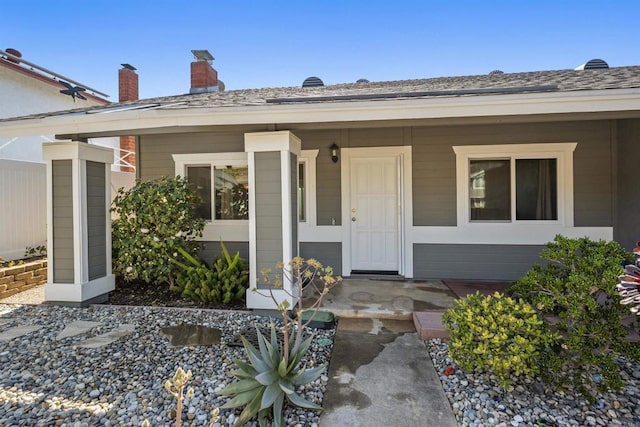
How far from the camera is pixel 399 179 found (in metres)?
5.52

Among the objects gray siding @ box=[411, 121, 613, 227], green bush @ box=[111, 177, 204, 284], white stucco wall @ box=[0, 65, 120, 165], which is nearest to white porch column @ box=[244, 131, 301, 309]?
green bush @ box=[111, 177, 204, 284]

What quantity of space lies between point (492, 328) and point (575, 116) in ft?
8.80

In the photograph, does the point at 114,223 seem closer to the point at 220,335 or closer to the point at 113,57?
the point at 220,335

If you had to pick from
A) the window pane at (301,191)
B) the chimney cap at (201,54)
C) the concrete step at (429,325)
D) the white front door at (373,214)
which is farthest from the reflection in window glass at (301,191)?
the chimney cap at (201,54)

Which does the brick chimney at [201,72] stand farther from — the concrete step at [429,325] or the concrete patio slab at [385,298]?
the concrete step at [429,325]

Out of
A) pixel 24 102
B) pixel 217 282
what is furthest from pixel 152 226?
pixel 24 102

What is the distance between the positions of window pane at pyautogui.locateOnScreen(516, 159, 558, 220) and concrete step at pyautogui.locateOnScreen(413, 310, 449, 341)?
104 inches

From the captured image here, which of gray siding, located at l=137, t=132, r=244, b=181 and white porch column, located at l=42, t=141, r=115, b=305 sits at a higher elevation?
gray siding, located at l=137, t=132, r=244, b=181

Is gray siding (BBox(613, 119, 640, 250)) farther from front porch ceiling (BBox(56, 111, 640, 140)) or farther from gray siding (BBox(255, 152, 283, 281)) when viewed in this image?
gray siding (BBox(255, 152, 283, 281))

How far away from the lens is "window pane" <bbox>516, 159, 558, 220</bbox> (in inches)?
205

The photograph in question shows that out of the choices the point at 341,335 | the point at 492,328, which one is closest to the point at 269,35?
the point at 341,335

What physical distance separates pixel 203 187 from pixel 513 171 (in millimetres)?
5290

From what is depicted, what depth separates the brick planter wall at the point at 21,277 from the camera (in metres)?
4.98

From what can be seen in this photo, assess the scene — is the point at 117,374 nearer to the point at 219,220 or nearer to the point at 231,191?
the point at 219,220
